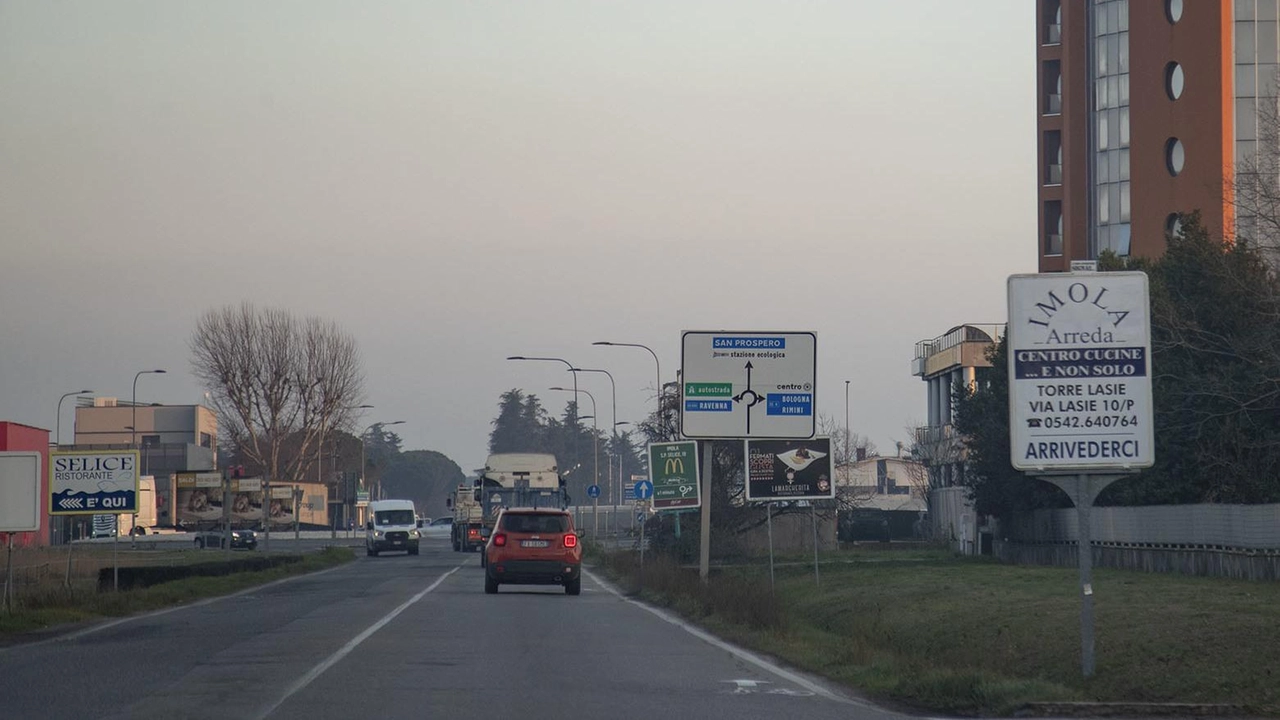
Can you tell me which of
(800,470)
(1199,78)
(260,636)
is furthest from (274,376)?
(260,636)

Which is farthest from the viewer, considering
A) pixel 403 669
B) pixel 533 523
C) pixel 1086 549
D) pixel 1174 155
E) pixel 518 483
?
pixel 1174 155

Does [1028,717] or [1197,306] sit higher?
[1197,306]

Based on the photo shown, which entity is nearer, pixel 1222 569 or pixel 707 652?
pixel 707 652

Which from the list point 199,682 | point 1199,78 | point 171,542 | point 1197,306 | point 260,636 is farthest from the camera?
point 171,542

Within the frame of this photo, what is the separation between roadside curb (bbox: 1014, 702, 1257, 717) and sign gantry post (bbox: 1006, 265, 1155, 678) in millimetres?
1529

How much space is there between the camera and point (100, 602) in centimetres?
2631

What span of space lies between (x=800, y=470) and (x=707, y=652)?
11.3 m

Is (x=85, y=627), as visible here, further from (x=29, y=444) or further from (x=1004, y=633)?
(x=29, y=444)

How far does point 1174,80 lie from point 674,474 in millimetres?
39485

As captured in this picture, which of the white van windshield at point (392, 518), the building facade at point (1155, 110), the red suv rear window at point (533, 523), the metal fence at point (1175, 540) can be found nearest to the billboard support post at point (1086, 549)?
the metal fence at point (1175, 540)

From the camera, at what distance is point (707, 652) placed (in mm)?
17672

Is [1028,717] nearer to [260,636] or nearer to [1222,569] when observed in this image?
[260,636]

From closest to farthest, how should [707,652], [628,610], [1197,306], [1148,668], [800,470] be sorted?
[1148,668] → [707,652] → [628,610] → [800,470] → [1197,306]

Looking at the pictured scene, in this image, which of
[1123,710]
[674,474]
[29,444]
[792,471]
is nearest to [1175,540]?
[674,474]
